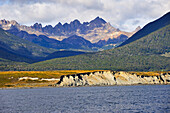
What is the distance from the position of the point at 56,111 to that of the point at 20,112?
406 inches

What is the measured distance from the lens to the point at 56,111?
7756 cm

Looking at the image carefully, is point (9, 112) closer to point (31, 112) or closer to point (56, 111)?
point (31, 112)

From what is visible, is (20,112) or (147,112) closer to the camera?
(147,112)

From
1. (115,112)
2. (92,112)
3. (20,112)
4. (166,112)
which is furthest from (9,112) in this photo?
(166,112)

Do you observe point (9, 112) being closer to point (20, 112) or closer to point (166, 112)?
point (20, 112)

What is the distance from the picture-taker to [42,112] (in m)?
76.8

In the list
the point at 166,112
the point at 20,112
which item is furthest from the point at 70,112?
the point at 166,112

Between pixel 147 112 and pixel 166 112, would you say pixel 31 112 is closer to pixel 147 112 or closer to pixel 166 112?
pixel 147 112

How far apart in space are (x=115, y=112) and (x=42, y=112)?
20309 millimetres

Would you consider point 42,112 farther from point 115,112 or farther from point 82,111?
point 115,112

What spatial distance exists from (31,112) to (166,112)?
120 feet

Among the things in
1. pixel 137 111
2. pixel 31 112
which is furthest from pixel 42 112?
pixel 137 111

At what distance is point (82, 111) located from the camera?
76188 millimetres

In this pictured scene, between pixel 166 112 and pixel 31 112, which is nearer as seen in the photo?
pixel 166 112
